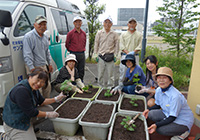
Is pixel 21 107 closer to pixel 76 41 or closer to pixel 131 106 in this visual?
pixel 131 106

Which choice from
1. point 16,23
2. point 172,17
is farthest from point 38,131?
point 172,17

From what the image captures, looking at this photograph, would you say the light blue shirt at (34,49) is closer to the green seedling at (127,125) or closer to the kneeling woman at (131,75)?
the kneeling woman at (131,75)

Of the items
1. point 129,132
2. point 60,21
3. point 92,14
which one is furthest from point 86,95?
point 92,14

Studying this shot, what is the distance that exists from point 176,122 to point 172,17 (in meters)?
5.34

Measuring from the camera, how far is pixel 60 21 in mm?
4352

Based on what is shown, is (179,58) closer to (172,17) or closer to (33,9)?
(172,17)

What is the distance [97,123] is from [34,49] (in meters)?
1.73

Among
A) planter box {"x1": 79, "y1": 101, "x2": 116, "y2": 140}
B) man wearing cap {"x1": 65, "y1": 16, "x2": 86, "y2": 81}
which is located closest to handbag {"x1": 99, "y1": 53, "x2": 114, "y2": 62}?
man wearing cap {"x1": 65, "y1": 16, "x2": 86, "y2": 81}

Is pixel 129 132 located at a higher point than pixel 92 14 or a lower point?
lower

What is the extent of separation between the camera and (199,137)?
2090 mm

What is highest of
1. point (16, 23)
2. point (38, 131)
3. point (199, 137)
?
point (16, 23)

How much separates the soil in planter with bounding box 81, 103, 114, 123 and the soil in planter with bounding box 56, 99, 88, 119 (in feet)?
0.52

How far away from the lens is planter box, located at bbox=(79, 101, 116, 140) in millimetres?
2148

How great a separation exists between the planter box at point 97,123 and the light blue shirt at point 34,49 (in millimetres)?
1280
